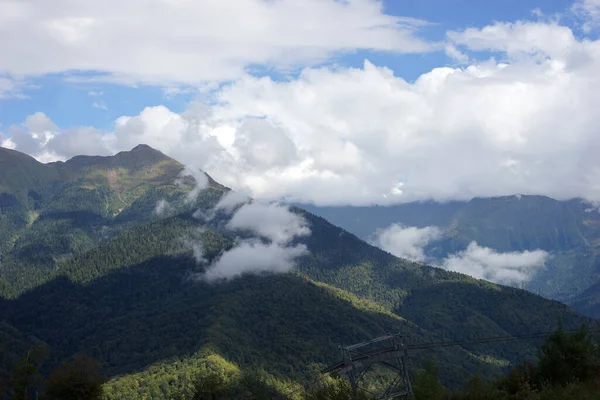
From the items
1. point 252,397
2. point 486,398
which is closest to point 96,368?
point 486,398

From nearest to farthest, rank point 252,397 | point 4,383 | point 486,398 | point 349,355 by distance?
point 486,398 → point 349,355 → point 4,383 → point 252,397

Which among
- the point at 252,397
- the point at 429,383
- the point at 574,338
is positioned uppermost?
the point at 574,338

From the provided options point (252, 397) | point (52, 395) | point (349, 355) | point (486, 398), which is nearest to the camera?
point (486, 398)

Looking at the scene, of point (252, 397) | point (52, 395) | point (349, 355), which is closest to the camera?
point (349, 355)

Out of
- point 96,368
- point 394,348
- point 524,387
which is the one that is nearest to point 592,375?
point 524,387

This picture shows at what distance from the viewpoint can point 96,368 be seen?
90625 millimetres

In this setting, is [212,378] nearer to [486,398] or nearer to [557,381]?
[486,398]

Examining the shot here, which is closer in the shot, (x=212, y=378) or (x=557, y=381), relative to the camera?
(x=557, y=381)

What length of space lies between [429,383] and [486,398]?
23075mm

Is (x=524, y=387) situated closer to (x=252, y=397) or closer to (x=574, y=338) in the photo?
(x=574, y=338)

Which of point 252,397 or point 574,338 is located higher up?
point 574,338

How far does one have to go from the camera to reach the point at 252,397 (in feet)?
502

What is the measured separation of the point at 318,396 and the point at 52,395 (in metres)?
42.6

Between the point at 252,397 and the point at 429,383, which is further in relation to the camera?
the point at 252,397
